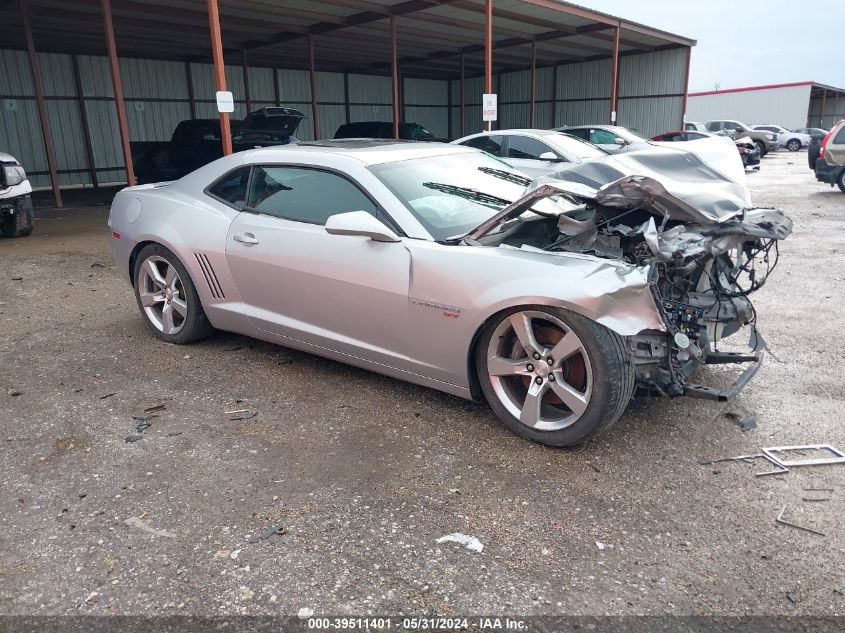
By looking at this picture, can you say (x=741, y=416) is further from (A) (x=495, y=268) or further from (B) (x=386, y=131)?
(B) (x=386, y=131)

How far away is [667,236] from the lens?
3.27 meters

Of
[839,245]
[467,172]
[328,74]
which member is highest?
[328,74]

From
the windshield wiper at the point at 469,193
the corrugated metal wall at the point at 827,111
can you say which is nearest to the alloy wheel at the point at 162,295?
the windshield wiper at the point at 469,193

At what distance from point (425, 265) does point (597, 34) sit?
17102 mm

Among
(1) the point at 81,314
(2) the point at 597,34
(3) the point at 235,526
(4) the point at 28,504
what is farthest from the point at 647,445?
(2) the point at 597,34

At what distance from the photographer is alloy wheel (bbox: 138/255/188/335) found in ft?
15.3

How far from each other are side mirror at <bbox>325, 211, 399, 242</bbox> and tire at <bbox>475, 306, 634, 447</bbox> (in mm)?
747

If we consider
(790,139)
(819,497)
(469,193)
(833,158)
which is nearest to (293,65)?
(833,158)

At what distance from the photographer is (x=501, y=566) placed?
2.38m

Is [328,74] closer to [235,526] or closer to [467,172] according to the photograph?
[467,172]

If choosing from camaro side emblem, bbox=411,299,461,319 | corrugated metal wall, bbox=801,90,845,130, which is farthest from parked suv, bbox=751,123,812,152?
camaro side emblem, bbox=411,299,461,319

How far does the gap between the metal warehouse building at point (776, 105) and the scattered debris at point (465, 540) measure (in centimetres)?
4597

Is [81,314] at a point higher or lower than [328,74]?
lower

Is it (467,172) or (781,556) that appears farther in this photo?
(467,172)
